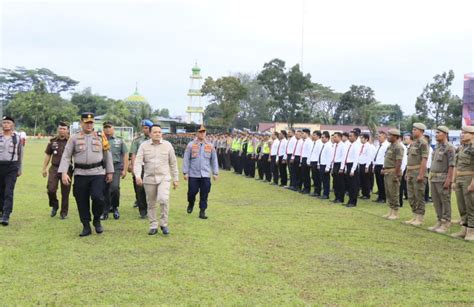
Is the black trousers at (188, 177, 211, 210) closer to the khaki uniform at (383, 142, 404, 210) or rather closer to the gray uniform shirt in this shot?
the gray uniform shirt

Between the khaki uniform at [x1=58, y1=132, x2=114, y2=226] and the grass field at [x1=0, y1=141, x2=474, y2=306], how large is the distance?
21.3 inches

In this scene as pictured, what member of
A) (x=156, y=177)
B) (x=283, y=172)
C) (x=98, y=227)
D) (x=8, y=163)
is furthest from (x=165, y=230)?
(x=283, y=172)

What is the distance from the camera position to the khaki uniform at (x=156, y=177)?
7.95 metres

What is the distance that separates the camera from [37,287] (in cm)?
521

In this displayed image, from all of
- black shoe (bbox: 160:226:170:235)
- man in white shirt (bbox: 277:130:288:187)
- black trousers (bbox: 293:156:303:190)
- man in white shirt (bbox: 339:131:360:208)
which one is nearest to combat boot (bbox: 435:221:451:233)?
man in white shirt (bbox: 339:131:360:208)

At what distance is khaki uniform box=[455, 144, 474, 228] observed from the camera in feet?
26.9

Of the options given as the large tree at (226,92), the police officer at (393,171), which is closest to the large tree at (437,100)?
the large tree at (226,92)

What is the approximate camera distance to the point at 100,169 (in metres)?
7.81

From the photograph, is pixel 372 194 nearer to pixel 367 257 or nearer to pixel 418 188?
pixel 418 188

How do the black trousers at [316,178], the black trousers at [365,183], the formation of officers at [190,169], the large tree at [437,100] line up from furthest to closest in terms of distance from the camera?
the large tree at [437,100] < the black trousers at [316,178] < the black trousers at [365,183] < the formation of officers at [190,169]

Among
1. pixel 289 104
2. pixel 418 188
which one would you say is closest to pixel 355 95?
pixel 289 104

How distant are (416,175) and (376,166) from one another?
4.10m

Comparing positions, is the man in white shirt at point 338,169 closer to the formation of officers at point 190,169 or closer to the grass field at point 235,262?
the formation of officers at point 190,169

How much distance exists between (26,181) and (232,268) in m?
11.9
